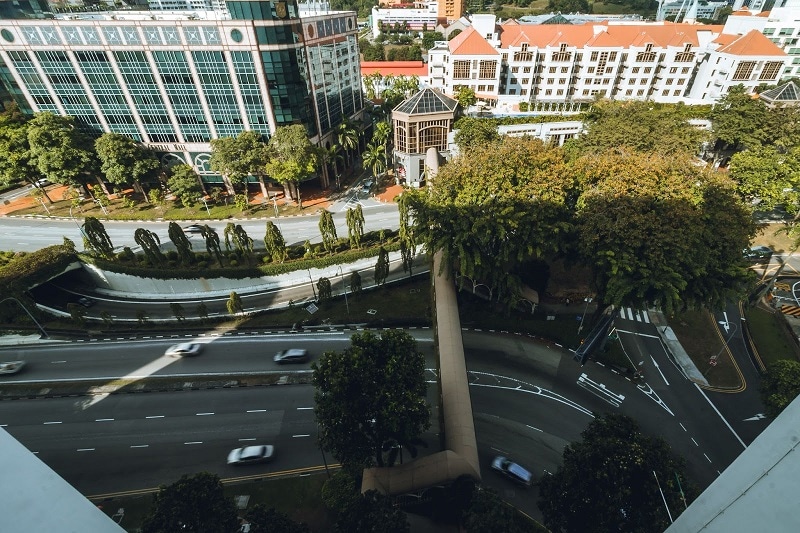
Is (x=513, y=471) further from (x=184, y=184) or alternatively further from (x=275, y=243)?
(x=184, y=184)

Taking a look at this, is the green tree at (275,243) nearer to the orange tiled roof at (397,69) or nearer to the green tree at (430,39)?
the orange tiled roof at (397,69)

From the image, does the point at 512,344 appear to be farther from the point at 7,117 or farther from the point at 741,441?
the point at 7,117

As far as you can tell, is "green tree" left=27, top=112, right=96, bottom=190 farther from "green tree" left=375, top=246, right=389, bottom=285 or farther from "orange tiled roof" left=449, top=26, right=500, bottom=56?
"orange tiled roof" left=449, top=26, right=500, bottom=56

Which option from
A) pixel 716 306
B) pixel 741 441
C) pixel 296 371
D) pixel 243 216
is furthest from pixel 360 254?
pixel 741 441

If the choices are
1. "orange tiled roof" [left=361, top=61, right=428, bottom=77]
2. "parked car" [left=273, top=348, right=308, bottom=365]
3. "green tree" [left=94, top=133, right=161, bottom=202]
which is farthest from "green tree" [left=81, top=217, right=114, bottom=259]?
"orange tiled roof" [left=361, top=61, right=428, bottom=77]

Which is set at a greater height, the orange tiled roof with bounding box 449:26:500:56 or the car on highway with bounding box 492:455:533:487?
the orange tiled roof with bounding box 449:26:500:56

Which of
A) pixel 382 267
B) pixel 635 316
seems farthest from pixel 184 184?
pixel 635 316
